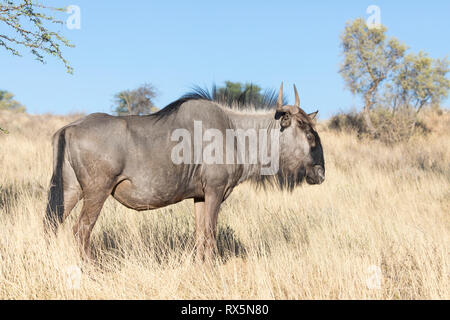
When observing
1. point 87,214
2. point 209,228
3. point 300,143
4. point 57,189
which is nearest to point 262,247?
point 209,228

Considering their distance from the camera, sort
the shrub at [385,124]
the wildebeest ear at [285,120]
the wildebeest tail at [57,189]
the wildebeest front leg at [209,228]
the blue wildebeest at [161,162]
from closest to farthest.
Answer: the blue wildebeest at [161,162]
the wildebeest tail at [57,189]
the wildebeest front leg at [209,228]
the wildebeest ear at [285,120]
the shrub at [385,124]

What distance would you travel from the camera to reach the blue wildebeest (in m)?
4.40

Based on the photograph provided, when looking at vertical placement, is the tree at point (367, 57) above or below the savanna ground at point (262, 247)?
above

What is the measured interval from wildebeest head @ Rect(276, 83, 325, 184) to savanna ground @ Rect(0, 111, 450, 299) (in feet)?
3.25

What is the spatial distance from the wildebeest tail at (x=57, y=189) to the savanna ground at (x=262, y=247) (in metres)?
0.19

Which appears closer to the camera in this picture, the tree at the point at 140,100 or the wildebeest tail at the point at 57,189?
the wildebeest tail at the point at 57,189

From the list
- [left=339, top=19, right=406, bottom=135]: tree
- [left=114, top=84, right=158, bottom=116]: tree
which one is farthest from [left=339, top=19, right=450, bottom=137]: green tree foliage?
[left=114, top=84, right=158, bottom=116]: tree

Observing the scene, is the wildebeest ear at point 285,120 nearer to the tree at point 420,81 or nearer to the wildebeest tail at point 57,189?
the wildebeest tail at point 57,189

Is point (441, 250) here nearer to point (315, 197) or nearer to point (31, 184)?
point (315, 197)

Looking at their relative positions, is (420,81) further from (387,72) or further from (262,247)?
(262,247)

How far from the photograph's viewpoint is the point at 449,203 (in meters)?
7.94

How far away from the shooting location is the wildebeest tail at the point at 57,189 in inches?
181

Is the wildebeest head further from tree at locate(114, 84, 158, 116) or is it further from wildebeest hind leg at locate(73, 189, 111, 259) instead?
tree at locate(114, 84, 158, 116)

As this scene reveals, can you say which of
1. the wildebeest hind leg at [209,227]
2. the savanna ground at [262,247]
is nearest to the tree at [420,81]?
the savanna ground at [262,247]
